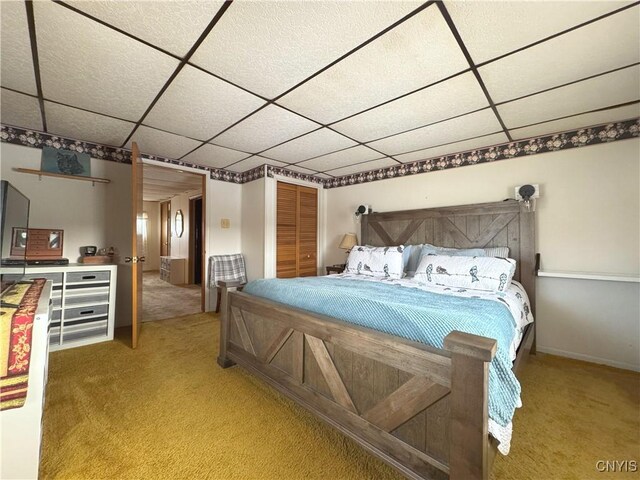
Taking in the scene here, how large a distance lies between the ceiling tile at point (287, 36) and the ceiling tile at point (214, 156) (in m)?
1.62

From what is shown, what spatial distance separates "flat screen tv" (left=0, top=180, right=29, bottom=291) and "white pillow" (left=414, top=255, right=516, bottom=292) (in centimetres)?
322

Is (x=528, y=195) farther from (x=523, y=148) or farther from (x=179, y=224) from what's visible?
(x=179, y=224)

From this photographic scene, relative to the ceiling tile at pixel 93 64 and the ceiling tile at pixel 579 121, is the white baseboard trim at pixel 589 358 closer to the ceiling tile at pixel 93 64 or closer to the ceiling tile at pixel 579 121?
the ceiling tile at pixel 579 121

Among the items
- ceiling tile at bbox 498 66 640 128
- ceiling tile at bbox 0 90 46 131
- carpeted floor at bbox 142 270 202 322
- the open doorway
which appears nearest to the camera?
ceiling tile at bbox 498 66 640 128

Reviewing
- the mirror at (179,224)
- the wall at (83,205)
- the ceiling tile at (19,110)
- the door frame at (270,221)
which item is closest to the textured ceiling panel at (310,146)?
the door frame at (270,221)

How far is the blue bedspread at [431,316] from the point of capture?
1.14 m

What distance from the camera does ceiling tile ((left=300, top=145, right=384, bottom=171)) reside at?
3318mm

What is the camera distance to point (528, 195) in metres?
2.81

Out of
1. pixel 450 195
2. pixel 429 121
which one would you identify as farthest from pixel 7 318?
pixel 450 195

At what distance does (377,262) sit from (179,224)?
6012mm

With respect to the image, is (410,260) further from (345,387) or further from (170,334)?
(170,334)

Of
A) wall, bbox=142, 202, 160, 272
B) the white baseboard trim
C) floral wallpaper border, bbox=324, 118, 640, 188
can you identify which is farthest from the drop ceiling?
wall, bbox=142, 202, 160, 272

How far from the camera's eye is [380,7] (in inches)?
51.0

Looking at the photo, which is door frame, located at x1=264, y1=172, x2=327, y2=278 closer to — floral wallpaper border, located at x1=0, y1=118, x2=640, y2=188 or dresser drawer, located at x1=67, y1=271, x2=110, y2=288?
floral wallpaper border, located at x1=0, y1=118, x2=640, y2=188
